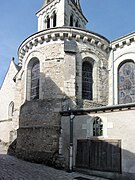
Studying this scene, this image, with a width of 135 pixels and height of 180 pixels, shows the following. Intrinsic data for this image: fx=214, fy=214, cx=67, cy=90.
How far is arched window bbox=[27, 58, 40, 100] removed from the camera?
13500 mm

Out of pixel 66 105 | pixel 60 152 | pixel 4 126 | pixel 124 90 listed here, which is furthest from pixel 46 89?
pixel 4 126

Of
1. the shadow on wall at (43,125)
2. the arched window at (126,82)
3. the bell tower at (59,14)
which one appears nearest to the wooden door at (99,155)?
the shadow on wall at (43,125)

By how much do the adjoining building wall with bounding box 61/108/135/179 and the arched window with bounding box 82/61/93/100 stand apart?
9.62 ft

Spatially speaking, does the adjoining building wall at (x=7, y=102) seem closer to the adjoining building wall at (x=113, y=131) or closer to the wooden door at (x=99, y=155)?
the adjoining building wall at (x=113, y=131)

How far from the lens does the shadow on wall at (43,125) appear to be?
11258 millimetres

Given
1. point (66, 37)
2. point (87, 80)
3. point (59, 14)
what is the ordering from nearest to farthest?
point (66, 37)
point (87, 80)
point (59, 14)

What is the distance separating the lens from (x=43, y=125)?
38.7 feet

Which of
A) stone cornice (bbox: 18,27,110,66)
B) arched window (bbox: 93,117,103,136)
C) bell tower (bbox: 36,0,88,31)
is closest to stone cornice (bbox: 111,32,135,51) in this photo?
stone cornice (bbox: 18,27,110,66)

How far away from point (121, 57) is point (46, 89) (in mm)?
5270

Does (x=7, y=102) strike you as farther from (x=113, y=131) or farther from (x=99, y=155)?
(x=113, y=131)

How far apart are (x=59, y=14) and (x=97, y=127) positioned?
11.2 meters

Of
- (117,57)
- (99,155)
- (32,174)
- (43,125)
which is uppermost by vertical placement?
(117,57)

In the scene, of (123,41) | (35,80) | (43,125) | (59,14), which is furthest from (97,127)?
(59,14)

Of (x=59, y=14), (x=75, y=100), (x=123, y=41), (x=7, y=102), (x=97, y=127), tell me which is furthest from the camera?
(x=7, y=102)
